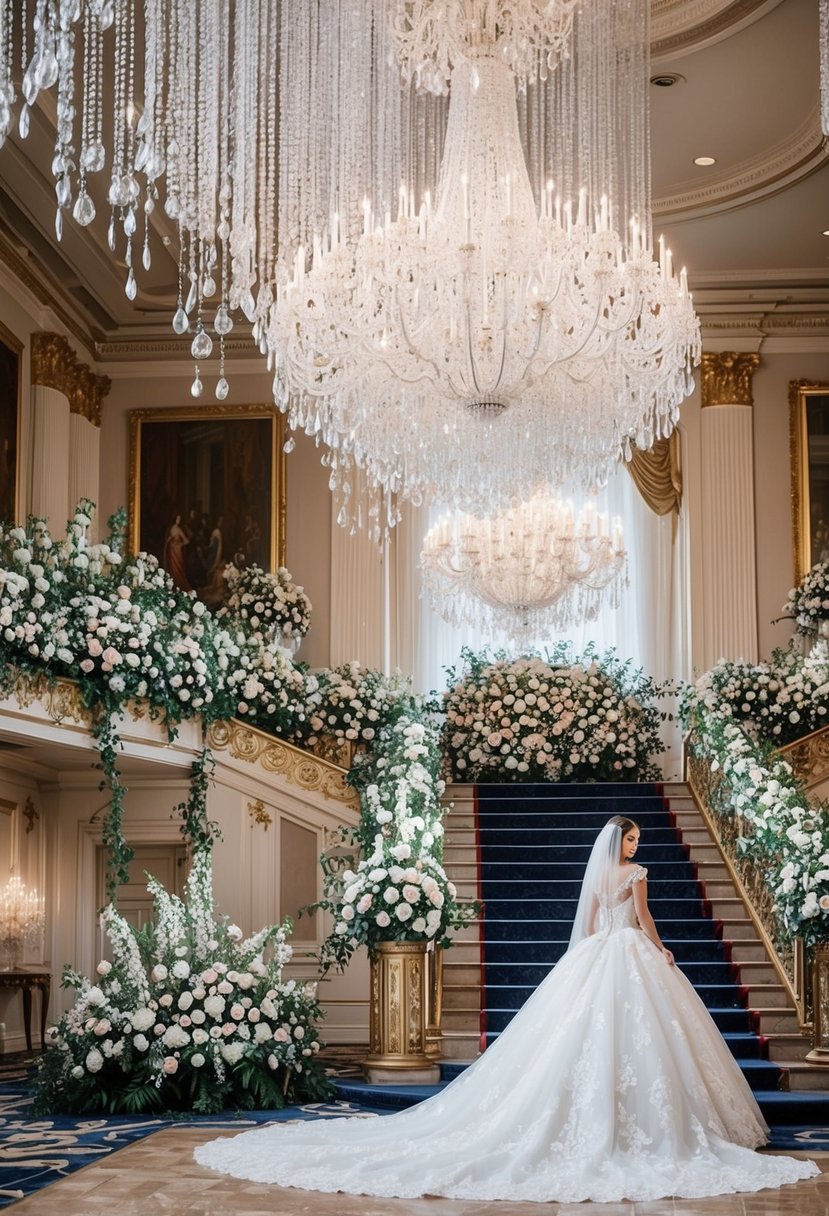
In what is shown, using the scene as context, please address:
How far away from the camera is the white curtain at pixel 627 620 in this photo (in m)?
16.8

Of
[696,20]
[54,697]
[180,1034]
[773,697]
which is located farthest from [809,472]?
[180,1034]

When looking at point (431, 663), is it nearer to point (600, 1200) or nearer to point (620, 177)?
point (620, 177)

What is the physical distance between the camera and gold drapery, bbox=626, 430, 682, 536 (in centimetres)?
1678

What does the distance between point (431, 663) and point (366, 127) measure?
8.56 m

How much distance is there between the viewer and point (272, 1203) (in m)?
6.21

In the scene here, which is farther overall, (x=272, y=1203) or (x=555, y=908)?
(x=555, y=908)

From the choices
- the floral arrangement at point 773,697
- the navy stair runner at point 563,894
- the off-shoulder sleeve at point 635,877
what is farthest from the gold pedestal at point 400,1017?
the floral arrangement at point 773,697

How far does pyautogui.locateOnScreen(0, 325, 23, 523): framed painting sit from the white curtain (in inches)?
172

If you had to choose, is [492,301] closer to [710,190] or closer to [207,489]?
[710,190]

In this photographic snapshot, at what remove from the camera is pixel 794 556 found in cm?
1600

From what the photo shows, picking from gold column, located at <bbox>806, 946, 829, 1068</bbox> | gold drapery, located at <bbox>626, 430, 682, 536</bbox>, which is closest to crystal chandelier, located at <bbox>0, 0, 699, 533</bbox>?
gold column, located at <bbox>806, 946, 829, 1068</bbox>

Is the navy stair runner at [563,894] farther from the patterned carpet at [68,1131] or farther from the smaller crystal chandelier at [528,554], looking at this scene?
the smaller crystal chandelier at [528,554]

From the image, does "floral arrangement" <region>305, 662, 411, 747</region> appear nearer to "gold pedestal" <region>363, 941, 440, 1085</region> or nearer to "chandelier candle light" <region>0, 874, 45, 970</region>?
"chandelier candle light" <region>0, 874, 45, 970</region>

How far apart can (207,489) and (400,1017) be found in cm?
828
